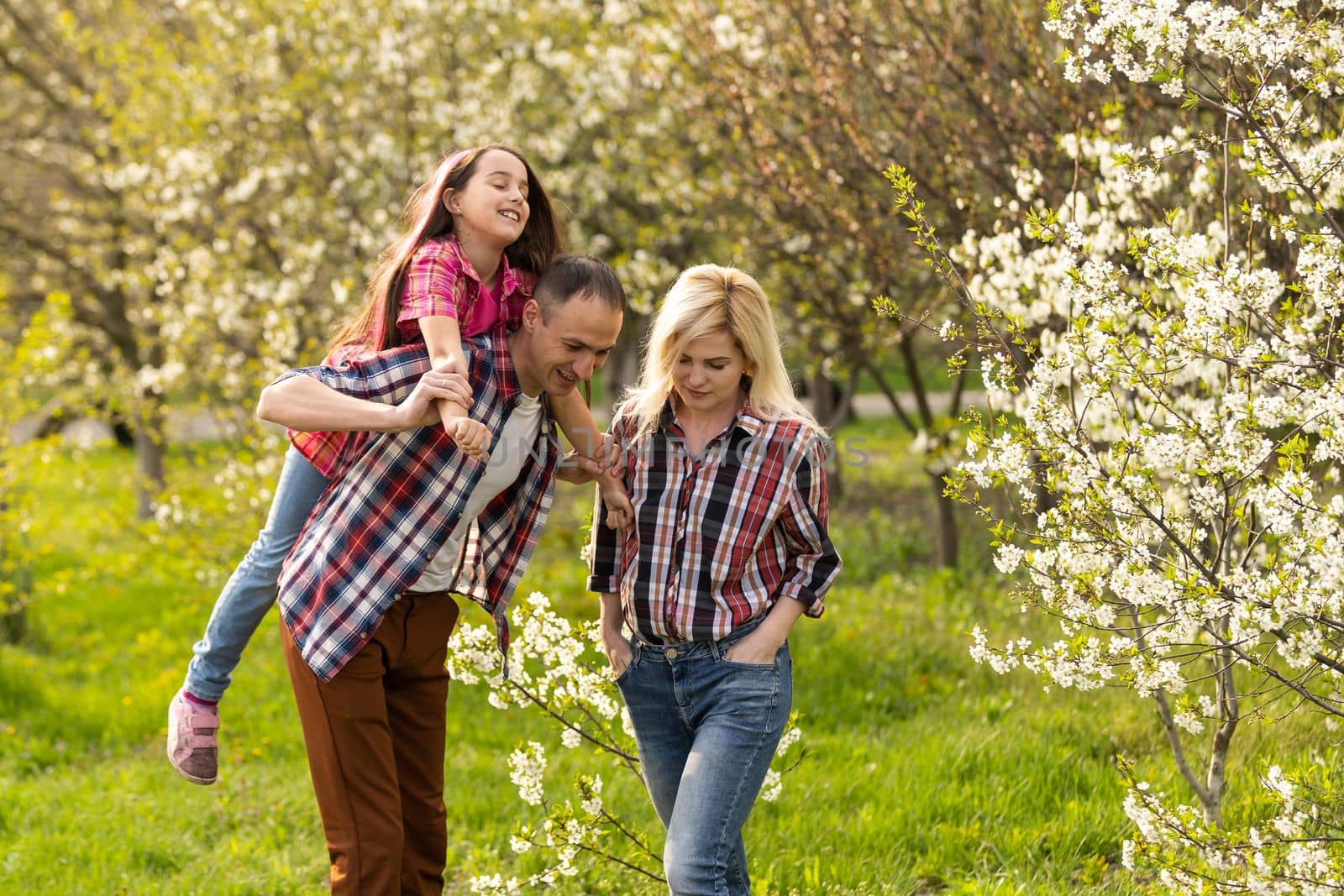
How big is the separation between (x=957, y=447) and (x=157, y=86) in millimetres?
6556

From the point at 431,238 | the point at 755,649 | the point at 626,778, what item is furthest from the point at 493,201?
the point at 626,778

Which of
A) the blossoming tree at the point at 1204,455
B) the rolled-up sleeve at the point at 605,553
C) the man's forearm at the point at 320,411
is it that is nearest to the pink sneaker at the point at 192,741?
the man's forearm at the point at 320,411

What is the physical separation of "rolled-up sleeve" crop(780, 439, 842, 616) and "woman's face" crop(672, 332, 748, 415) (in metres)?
0.26

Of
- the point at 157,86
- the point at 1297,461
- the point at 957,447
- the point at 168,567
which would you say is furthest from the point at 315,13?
the point at 1297,461

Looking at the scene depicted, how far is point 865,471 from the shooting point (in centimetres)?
1284

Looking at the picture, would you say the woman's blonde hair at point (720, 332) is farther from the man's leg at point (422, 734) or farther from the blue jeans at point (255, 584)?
the blue jeans at point (255, 584)

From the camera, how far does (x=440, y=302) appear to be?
2.83 metres

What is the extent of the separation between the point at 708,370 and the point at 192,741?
1.67m

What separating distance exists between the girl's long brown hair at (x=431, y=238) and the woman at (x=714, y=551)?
387mm

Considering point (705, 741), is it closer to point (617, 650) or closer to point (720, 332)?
point (617, 650)

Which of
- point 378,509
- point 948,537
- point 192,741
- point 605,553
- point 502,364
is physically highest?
point 502,364

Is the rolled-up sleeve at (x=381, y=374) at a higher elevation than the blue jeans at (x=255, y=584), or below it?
higher

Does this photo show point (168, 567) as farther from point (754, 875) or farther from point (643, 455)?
point (643, 455)

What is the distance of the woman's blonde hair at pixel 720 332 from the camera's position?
301 cm
